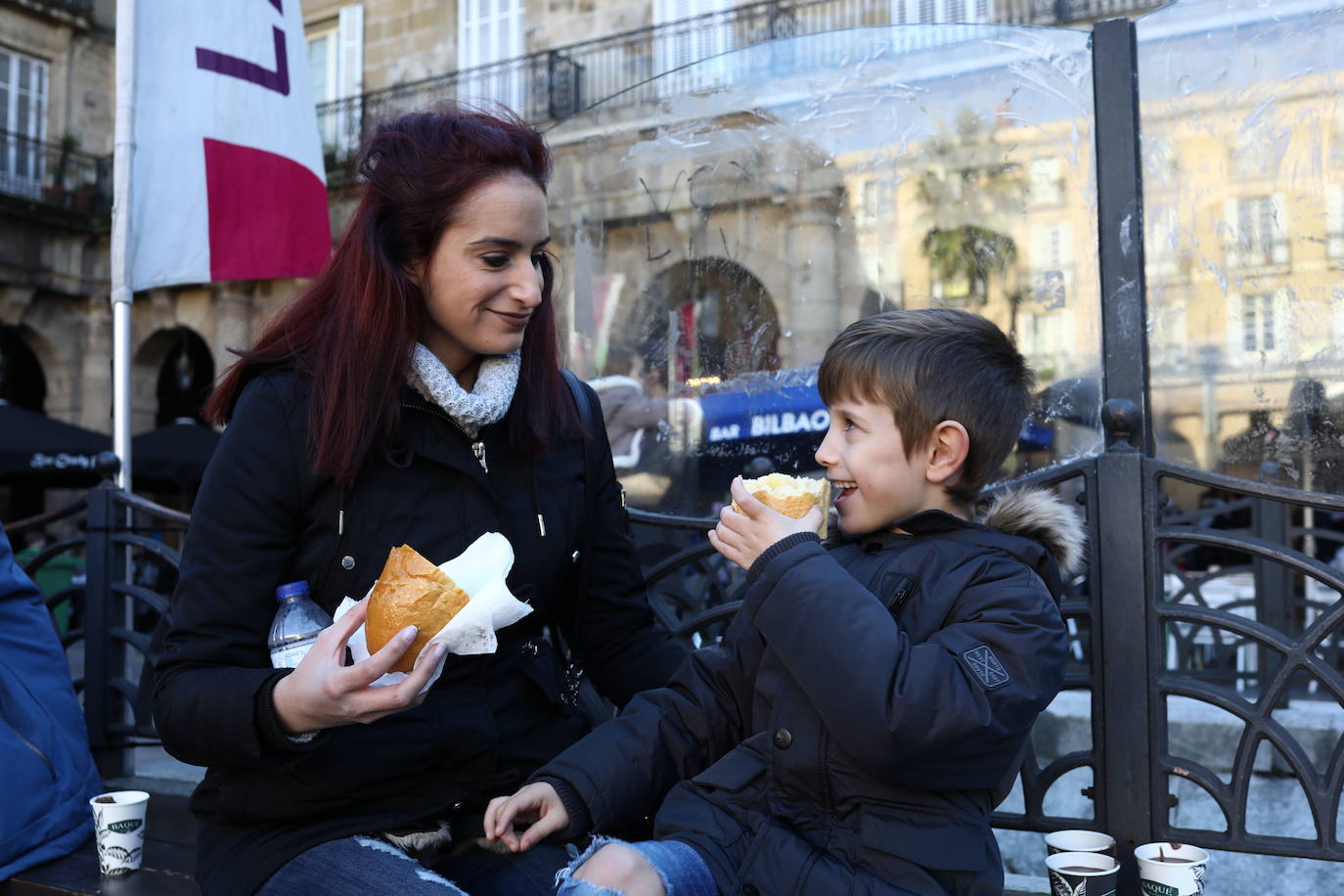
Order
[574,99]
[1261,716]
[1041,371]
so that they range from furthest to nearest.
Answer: [574,99], [1041,371], [1261,716]

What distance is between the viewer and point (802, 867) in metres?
1.56

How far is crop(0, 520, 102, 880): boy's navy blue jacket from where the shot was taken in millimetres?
2441

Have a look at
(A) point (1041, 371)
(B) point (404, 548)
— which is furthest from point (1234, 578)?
(B) point (404, 548)

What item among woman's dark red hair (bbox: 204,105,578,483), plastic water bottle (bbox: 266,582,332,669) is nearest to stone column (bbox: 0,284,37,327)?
woman's dark red hair (bbox: 204,105,578,483)

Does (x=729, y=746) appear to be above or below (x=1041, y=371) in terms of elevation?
below

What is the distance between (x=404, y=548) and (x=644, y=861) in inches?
21.7

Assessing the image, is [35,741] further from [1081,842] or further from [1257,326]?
[1257,326]

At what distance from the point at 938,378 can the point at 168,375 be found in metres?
19.8

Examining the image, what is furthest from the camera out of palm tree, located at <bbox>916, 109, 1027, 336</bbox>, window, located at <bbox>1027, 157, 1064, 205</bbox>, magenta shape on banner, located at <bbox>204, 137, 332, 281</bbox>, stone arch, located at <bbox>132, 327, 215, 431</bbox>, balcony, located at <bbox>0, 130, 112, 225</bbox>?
stone arch, located at <bbox>132, 327, 215, 431</bbox>

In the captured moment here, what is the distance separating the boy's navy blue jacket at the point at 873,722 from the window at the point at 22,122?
1823cm

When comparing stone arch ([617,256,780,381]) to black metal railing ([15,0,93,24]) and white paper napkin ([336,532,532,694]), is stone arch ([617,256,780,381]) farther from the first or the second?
black metal railing ([15,0,93,24])

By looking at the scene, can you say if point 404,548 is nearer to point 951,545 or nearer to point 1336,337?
point 951,545

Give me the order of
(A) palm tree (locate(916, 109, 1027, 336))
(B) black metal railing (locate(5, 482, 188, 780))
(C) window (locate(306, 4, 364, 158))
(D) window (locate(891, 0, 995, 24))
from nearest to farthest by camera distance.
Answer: (A) palm tree (locate(916, 109, 1027, 336)), (B) black metal railing (locate(5, 482, 188, 780)), (D) window (locate(891, 0, 995, 24)), (C) window (locate(306, 4, 364, 158))

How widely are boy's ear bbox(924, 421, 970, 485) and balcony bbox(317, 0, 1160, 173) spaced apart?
9634mm
